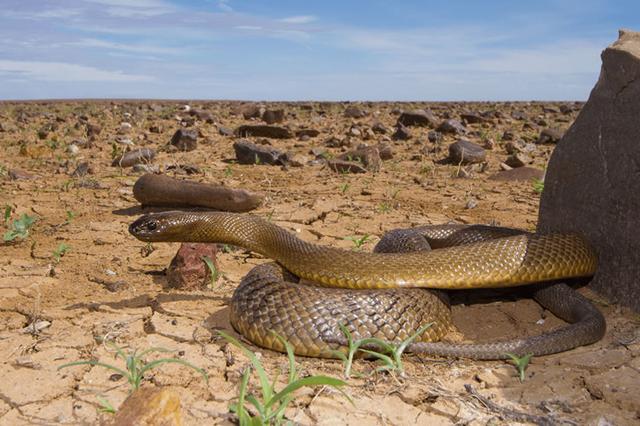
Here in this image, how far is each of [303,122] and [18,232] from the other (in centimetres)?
1424

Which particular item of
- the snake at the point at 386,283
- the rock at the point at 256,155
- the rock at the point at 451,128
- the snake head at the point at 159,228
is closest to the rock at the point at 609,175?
the snake at the point at 386,283

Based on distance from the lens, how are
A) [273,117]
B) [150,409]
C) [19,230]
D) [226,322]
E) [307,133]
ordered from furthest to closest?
[273,117]
[307,133]
[19,230]
[226,322]
[150,409]

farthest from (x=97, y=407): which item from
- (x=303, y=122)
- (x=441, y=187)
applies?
(x=303, y=122)

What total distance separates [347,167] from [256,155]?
1682 mm

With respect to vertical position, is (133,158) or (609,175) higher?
(609,175)

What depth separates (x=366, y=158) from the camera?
10883mm

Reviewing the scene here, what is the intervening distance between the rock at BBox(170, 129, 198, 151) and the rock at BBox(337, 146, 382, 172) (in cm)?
347

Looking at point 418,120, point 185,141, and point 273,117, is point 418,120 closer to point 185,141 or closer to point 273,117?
point 273,117

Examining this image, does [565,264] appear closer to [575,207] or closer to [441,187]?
[575,207]

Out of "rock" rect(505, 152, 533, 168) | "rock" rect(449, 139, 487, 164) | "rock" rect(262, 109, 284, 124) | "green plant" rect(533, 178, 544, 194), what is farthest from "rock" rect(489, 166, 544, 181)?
"rock" rect(262, 109, 284, 124)

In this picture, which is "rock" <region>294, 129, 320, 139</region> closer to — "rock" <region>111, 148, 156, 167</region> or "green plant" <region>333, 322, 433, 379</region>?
"rock" <region>111, 148, 156, 167</region>

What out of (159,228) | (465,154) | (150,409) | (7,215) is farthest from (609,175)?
(465,154)

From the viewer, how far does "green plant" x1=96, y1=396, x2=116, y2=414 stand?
3186 mm

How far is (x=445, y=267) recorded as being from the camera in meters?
4.70
